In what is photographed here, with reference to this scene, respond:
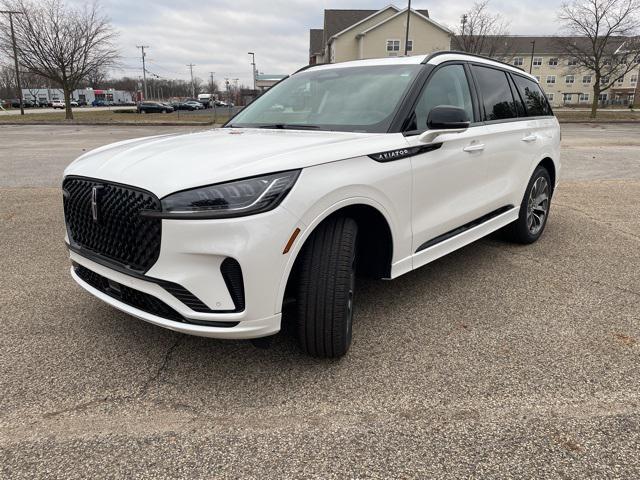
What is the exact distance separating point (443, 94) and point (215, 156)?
6.29 ft

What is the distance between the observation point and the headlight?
7.10 ft

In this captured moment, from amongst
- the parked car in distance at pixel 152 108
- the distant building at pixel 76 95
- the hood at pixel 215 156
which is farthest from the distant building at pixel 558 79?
the hood at pixel 215 156

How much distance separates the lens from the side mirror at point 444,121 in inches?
116

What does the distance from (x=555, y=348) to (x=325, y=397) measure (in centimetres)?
150

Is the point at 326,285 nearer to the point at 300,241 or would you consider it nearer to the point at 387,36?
the point at 300,241

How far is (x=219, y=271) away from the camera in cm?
222

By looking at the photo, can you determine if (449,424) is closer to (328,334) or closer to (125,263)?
(328,334)

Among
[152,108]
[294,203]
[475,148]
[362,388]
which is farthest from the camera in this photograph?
[152,108]

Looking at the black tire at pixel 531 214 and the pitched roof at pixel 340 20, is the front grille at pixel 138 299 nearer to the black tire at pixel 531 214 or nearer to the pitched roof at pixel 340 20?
the black tire at pixel 531 214

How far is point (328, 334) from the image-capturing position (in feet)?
8.48

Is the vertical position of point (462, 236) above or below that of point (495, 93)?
below

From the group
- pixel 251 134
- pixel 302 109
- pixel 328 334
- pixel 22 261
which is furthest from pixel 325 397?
pixel 22 261

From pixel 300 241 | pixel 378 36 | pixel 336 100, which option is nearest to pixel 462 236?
pixel 336 100

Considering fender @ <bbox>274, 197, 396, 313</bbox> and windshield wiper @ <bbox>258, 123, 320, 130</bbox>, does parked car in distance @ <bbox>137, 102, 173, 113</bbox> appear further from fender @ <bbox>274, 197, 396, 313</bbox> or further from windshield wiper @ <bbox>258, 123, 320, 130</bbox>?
fender @ <bbox>274, 197, 396, 313</bbox>
